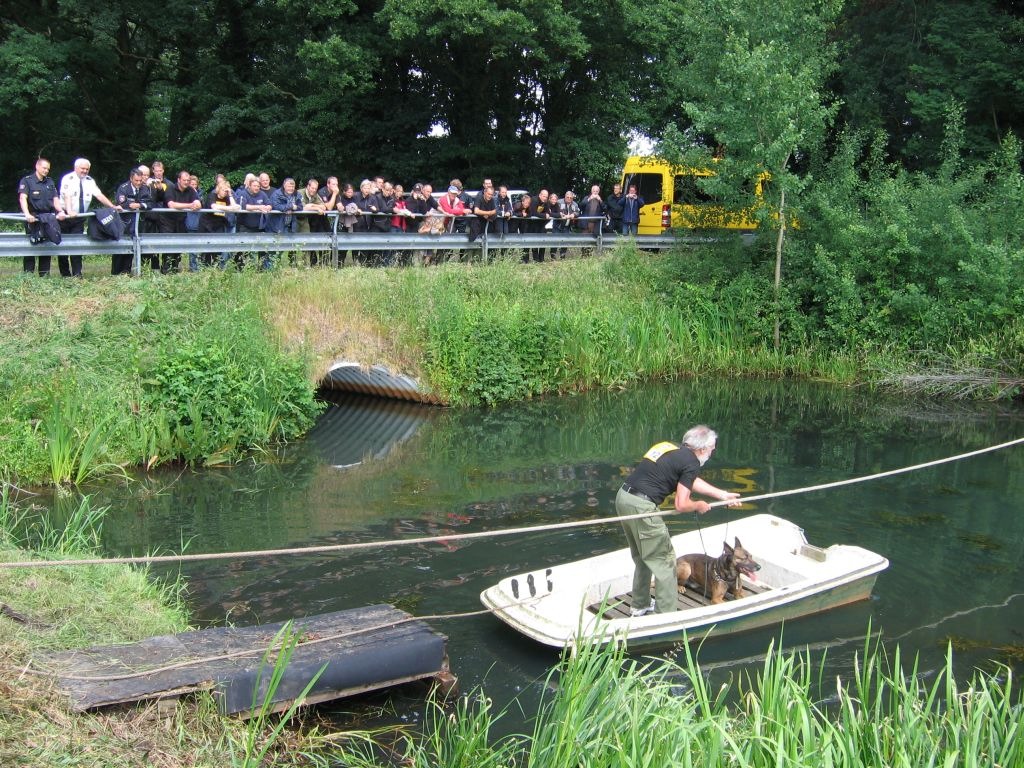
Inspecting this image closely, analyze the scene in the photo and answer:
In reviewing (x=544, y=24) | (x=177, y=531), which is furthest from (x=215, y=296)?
(x=544, y=24)

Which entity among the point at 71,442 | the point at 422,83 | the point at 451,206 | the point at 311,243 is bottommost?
the point at 71,442

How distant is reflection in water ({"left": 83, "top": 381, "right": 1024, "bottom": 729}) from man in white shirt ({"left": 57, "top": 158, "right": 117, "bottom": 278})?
4.67 metres

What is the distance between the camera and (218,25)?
3111 cm

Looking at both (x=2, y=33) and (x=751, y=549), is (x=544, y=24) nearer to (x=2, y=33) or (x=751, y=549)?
(x=2, y=33)

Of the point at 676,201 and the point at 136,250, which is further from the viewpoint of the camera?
the point at 676,201

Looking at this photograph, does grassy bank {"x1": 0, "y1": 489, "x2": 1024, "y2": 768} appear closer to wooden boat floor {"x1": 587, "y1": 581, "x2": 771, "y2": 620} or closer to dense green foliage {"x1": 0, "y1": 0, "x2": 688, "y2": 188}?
wooden boat floor {"x1": 587, "y1": 581, "x2": 771, "y2": 620}

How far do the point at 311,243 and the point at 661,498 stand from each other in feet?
37.5

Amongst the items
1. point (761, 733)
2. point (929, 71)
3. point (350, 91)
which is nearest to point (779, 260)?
point (929, 71)

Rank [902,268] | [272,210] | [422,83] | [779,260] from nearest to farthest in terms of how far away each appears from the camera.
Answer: [272,210], [902,268], [779,260], [422,83]

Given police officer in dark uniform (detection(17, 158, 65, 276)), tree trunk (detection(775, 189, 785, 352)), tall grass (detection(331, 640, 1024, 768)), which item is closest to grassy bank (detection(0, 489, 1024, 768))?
tall grass (detection(331, 640, 1024, 768))

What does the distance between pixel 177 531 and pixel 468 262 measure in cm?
1067

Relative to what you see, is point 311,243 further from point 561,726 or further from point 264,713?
point 561,726

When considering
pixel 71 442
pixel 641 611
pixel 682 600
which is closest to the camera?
pixel 641 611

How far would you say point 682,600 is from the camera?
914 centimetres
